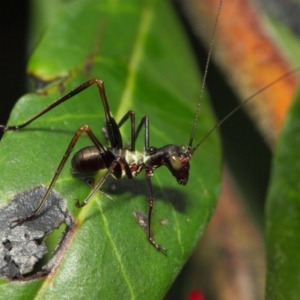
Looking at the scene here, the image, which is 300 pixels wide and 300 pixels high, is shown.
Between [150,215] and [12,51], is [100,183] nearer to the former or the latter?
[150,215]

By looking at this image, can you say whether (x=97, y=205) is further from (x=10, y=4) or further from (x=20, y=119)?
(x=10, y=4)

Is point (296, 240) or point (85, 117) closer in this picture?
point (296, 240)

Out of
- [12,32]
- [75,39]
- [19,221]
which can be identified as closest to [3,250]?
[19,221]

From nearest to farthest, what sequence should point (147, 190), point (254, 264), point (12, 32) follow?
point (147, 190) < point (254, 264) < point (12, 32)

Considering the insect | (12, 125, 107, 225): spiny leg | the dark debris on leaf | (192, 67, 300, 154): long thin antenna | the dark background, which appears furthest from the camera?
the dark background

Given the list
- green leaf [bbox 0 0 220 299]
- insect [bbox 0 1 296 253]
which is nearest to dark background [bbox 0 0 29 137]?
green leaf [bbox 0 0 220 299]

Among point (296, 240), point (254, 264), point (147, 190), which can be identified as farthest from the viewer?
point (254, 264)

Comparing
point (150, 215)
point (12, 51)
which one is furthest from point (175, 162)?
point (12, 51)

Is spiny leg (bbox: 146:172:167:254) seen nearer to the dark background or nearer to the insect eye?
the insect eye
